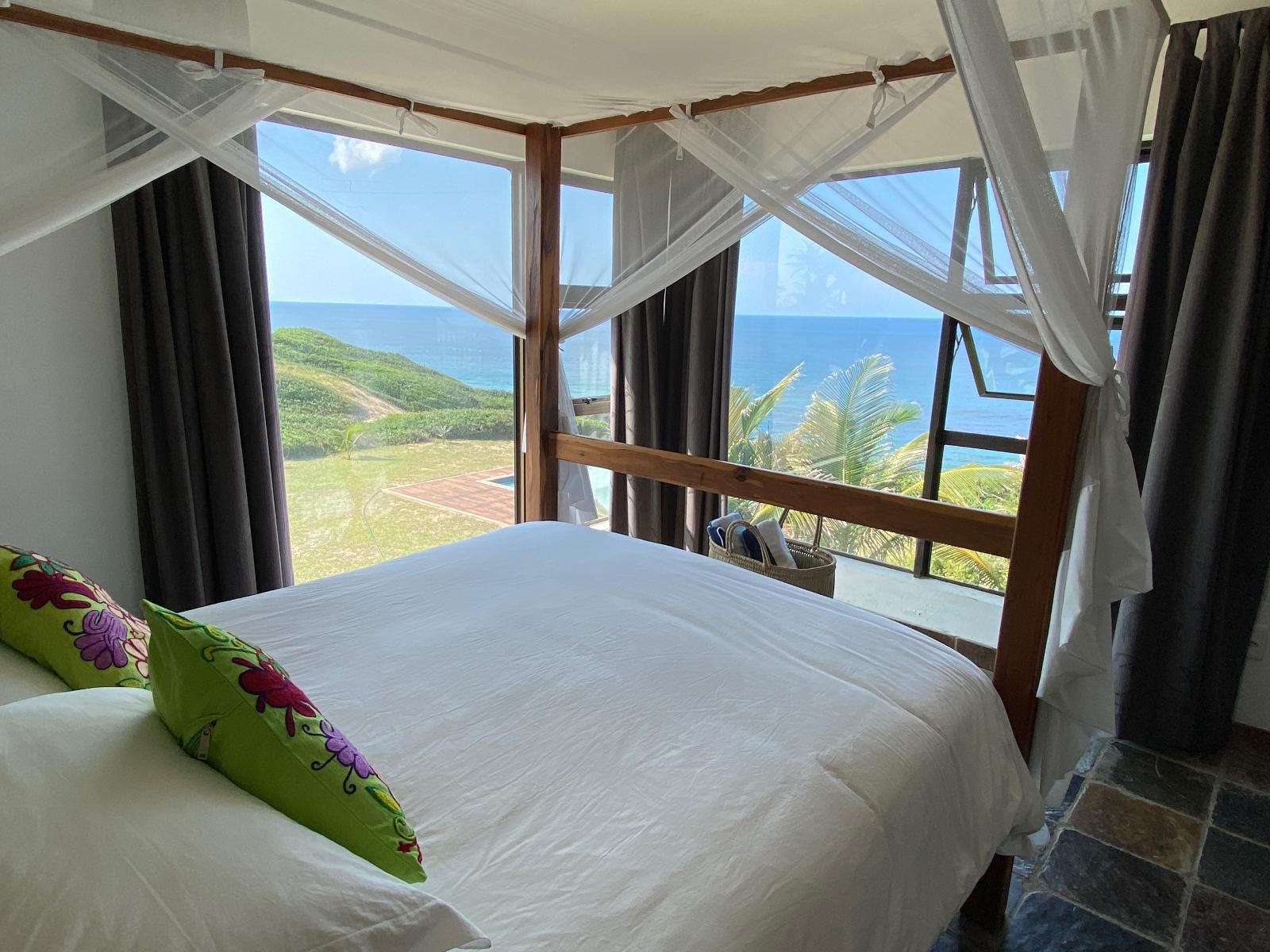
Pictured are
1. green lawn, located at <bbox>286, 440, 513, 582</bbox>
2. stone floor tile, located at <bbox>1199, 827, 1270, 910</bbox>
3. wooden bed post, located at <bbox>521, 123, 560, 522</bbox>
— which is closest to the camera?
stone floor tile, located at <bbox>1199, 827, 1270, 910</bbox>

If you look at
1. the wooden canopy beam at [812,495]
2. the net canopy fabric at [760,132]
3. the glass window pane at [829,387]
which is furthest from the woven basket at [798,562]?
the glass window pane at [829,387]

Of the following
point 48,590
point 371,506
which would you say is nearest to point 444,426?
point 371,506

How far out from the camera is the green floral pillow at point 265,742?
92 cm

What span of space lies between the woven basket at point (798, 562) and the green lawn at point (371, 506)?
59.8 inches

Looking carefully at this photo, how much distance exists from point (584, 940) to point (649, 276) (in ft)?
7.03

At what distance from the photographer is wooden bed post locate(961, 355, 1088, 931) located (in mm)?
1611

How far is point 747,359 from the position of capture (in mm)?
4852

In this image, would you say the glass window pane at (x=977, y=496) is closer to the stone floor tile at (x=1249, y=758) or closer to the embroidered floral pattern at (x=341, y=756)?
the stone floor tile at (x=1249, y=758)

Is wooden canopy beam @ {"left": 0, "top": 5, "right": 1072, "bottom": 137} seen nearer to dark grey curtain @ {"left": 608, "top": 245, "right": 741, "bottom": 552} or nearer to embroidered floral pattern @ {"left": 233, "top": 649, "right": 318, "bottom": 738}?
dark grey curtain @ {"left": 608, "top": 245, "right": 741, "bottom": 552}

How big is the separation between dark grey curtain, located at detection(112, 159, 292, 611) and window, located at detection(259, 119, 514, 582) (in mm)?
249

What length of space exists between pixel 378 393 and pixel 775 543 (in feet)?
6.63

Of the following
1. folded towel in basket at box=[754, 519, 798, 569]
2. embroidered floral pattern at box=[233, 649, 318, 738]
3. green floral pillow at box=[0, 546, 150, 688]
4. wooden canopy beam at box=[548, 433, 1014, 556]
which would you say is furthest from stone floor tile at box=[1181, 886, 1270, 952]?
green floral pillow at box=[0, 546, 150, 688]

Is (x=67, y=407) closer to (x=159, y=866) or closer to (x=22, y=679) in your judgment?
(x=22, y=679)

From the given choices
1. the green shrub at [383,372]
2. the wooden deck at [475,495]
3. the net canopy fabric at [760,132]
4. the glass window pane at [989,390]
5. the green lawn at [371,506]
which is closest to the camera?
the net canopy fabric at [760,132]
